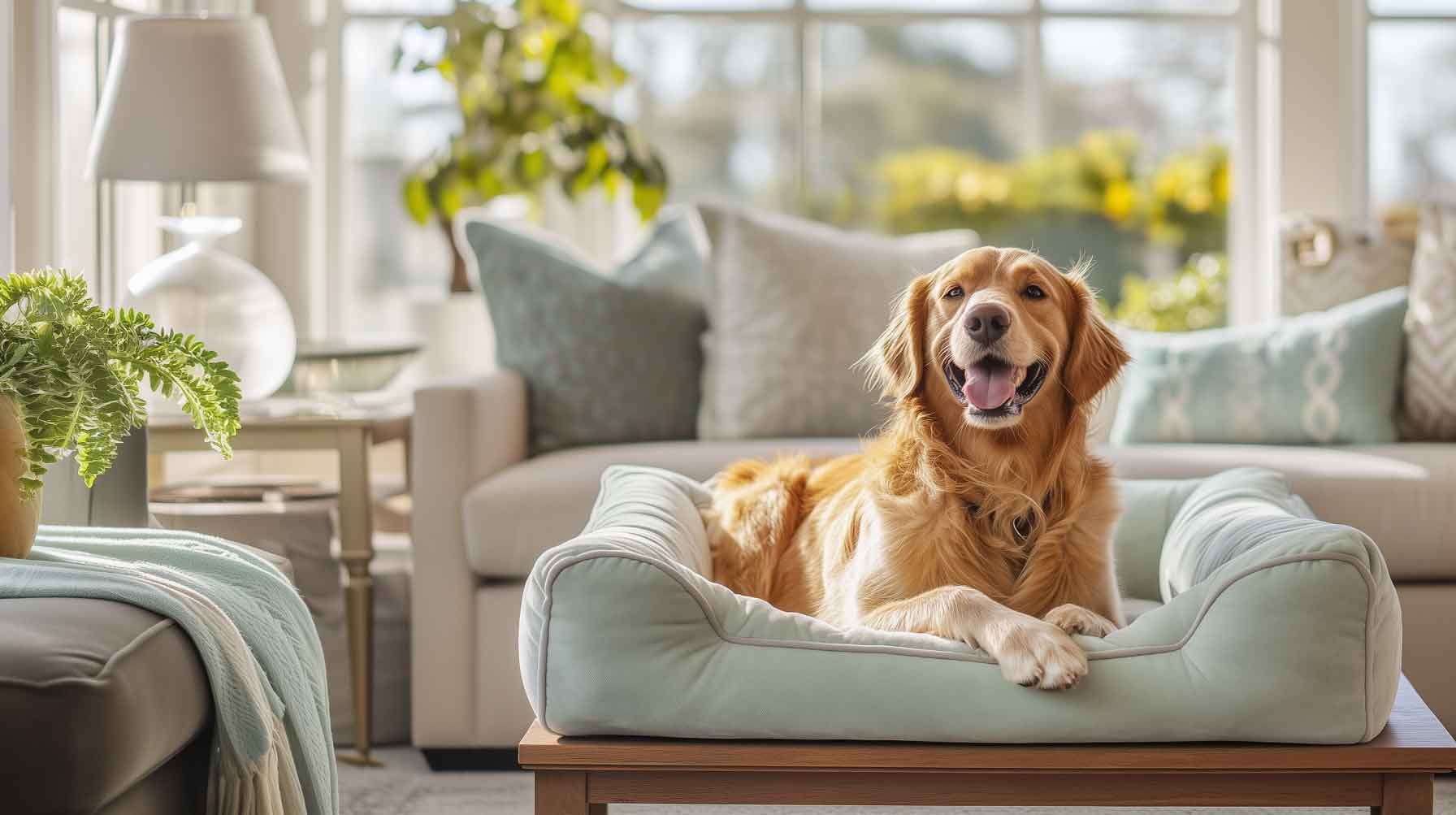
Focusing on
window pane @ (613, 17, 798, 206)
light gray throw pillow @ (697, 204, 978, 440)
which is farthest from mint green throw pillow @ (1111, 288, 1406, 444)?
window pane @ (613, 17, 798, 206)

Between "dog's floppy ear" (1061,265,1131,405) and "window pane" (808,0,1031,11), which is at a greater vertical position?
"window pane" (808,0,1031,11)

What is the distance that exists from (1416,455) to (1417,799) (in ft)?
4.99

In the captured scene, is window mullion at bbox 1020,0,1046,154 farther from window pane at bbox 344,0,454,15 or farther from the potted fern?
the potted fern

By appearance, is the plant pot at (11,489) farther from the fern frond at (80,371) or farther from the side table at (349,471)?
the side table at (349,471)

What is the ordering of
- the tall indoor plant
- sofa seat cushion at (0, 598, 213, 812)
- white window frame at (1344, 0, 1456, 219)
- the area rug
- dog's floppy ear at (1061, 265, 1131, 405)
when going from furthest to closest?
white window frame at (1344, 0, 1456, 219)
the tall indoor plant
the area rug
dog's floppy ear at (1061, 265, 1131, 405)
sofa seat cushion at (0, 598, 213, 812)

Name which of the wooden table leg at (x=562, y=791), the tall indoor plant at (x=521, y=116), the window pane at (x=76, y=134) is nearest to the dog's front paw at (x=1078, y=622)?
the wooden table leg at (x=562, y=791)

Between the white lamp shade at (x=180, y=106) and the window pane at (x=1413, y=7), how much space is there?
3155 millimetres

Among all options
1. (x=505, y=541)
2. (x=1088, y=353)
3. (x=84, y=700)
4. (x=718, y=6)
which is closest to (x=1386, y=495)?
(x=1088, y=353)

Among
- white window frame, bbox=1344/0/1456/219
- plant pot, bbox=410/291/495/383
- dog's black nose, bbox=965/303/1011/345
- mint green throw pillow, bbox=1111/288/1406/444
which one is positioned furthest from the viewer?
white window frame, bbox=1344/0/1456/219

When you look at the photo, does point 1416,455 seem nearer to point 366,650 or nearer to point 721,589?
point 721,589

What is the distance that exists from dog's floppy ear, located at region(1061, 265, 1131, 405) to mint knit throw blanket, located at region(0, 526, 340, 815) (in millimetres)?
1026

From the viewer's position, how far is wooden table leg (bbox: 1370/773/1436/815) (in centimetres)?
152

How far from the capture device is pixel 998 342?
178 centimetres

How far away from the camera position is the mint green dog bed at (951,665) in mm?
1521
